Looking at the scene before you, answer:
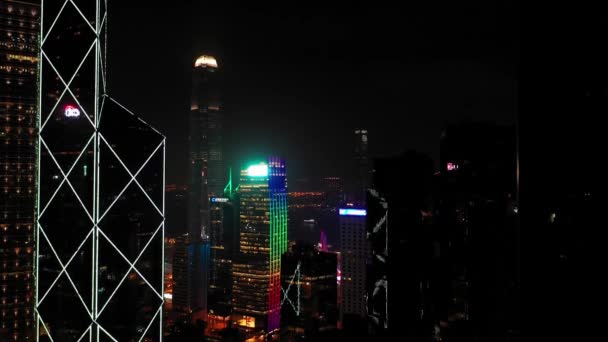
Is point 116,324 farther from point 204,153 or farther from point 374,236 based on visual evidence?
point 204,153

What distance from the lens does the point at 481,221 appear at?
1050 centimetres

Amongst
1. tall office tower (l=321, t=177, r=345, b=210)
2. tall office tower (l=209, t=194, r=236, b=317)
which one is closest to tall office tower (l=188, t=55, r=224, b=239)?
tall office tower (l=209, t=194, r=236, b=317)

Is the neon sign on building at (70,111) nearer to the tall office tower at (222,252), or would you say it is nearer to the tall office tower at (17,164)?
the tall office tower at (17,164)

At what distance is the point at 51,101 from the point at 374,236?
265 inches

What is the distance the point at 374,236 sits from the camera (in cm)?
820

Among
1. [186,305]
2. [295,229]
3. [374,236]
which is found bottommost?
[186,305]

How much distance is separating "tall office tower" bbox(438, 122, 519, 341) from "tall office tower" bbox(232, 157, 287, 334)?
87.0 ft

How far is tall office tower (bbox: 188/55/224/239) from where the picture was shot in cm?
6112

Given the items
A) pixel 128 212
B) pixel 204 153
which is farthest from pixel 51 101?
pixel 204 153

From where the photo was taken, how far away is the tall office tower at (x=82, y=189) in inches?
362

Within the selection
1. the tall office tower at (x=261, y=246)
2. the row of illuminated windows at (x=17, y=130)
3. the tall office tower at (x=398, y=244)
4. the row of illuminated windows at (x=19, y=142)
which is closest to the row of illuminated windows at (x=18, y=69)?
the row of illuminated windows at (x=17, y=130)

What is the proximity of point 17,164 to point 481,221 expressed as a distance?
13.8 metres

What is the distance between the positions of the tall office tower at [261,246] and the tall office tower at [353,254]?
233 inches

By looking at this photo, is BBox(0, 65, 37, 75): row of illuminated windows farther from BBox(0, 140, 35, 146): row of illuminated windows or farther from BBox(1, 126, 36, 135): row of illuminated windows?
BBox(0, 140, 35, 146): row of illuminated windows
